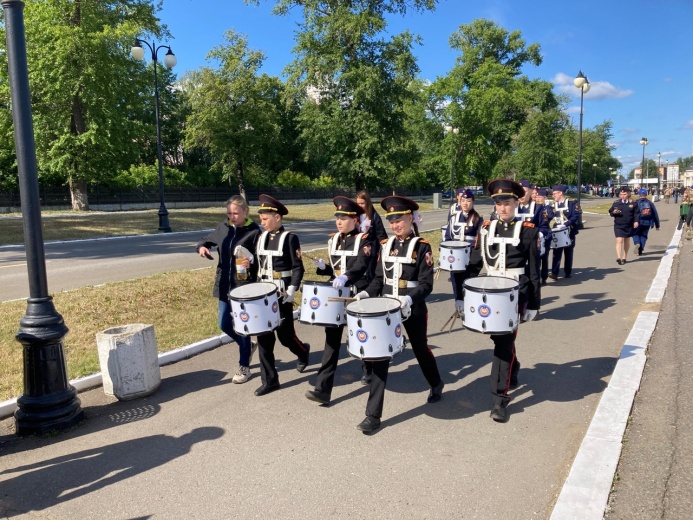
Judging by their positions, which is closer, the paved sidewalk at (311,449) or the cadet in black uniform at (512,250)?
the paved sidewalk at (311,449)

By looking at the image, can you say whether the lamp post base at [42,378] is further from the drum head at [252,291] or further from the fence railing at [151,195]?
the fence railing at [151,195]

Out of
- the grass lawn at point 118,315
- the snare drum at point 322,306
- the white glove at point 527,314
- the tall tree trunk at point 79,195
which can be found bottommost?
the grass lawn at point 118,315

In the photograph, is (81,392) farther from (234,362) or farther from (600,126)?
(600,126)

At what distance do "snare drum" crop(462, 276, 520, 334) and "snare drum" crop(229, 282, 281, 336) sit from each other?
6.05ft

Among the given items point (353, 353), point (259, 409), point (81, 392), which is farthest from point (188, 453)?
point (81, 392)

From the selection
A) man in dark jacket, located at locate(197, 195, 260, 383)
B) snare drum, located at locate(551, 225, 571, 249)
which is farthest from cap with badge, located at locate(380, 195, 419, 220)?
snare drum, located at locate(551, 225, 571, 249)

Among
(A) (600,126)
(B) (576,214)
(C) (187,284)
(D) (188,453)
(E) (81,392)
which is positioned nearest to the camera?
(D) (188,453)

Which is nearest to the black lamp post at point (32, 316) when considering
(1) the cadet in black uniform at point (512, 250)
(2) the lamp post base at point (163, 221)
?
(1) the cadet in black uniform at point (512, 250)

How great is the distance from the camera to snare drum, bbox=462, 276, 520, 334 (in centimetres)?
470

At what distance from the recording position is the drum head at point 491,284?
15.6 feet

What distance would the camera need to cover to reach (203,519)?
3.41 m

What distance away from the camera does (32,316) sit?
482 cm

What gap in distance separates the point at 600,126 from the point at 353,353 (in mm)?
118648

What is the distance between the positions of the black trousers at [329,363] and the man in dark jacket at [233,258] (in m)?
1.11
